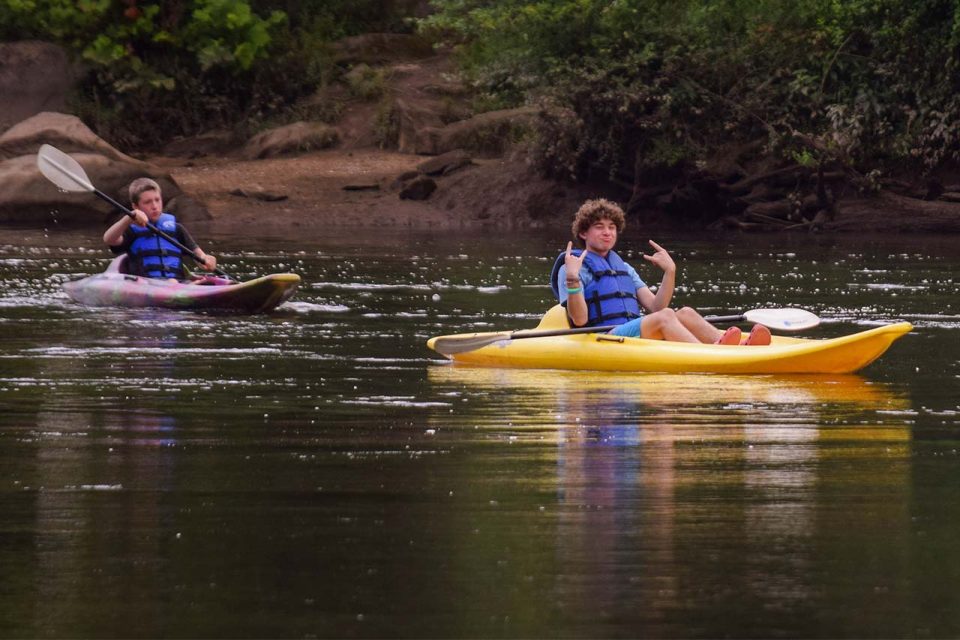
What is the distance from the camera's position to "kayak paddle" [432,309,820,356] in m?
9.84

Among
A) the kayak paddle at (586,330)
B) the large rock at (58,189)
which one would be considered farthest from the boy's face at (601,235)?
the large rock at (58,189)

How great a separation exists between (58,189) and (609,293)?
17.1m

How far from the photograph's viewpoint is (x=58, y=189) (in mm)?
25766

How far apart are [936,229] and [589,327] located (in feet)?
51.7

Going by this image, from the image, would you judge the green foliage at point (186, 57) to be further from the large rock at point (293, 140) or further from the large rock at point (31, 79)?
the large rock at point (293, 140)

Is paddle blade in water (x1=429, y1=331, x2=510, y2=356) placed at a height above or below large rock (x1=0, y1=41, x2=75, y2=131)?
below

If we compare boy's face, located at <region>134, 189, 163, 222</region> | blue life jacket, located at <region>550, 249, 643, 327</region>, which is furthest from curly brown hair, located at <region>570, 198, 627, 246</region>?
boy's face, located at <region>134, 189, 163, 222</region>

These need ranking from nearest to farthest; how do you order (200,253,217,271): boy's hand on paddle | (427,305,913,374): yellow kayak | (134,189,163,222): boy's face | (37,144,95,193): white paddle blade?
(427,305,913,374): yellow kayak → (134,189,163,222): boy's face → (200,253,217,271): boy's hand on paddle → (37,144,95,193): white paddle blade

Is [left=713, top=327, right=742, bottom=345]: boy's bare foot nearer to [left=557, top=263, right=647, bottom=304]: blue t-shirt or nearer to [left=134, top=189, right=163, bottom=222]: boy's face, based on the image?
[left=557, top=263, right=647, bottom=304]: blue t-shirt

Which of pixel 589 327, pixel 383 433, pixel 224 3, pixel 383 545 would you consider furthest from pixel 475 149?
pixel 383 545

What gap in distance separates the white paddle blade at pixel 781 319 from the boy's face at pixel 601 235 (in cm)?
82

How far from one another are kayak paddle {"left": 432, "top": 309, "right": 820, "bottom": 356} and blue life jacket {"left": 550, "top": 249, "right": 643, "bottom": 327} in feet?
0.60

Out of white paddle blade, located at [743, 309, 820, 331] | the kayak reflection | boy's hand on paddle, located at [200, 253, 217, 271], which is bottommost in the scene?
the kayak reflection

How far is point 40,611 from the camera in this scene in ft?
14.5
